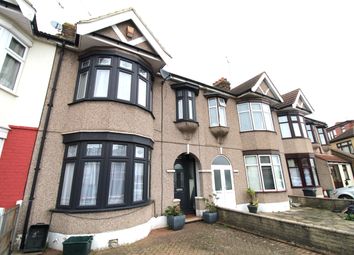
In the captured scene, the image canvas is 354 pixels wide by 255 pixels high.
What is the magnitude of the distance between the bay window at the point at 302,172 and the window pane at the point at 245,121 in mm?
5819

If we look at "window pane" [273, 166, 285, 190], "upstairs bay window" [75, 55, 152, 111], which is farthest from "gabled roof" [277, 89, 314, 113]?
"upstairs bay window" [75, 55, 152, 111]

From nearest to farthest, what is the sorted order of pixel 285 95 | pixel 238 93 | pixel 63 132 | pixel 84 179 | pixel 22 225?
pixel 22 225, pixel 84 179, pixel 63 132, pixel 238 93, pixel 285 95

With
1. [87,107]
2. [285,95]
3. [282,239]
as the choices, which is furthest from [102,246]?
[285,95]

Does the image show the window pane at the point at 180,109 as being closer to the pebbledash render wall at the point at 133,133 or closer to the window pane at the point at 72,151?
the pebbledash render wall at the point at 133,133

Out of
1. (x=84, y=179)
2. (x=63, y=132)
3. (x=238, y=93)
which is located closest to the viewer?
(x=84, y=179)

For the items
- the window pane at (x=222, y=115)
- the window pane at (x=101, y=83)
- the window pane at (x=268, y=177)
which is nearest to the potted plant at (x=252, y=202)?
the window pane at (x=268, y=177)

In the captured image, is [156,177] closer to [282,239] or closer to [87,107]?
[87,107]

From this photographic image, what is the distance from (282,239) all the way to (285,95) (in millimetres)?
15017

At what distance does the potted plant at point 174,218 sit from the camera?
8173 mm

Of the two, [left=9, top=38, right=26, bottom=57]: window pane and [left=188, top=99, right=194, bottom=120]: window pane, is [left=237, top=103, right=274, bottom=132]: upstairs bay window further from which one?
[left=9, top=38, right=26, bottom=57]: window pane

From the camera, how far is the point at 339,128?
3584cm

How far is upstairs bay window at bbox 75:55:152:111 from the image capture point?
7535 mm

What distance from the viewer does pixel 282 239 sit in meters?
6.62

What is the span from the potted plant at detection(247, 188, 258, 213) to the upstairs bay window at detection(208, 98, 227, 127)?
4.55m
